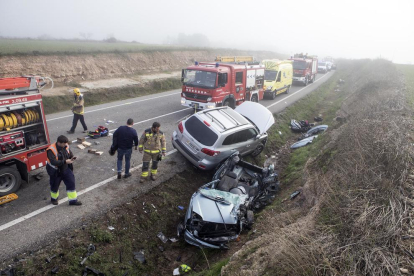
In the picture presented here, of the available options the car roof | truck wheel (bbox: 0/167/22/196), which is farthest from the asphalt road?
the car roof

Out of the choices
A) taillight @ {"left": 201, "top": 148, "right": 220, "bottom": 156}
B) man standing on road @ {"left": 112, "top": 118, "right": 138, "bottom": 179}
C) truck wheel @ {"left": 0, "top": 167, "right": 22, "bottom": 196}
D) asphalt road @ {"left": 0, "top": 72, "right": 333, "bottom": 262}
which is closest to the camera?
asphalt road @ {"left": 0, "top": 72, "right": 333, "bottom": 262}

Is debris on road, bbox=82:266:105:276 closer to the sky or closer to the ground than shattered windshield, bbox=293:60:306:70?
closer to the ground

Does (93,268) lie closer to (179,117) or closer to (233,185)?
(233,185)

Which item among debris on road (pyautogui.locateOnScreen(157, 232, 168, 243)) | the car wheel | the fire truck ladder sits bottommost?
debris on road (pyautogui.locateOnScreen(157, 232, 168, 243))

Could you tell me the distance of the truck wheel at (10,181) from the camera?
5927 millimetres

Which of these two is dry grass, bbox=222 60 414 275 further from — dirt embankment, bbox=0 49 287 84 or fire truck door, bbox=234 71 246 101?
dirt embankment, bbox=0 49 287 84

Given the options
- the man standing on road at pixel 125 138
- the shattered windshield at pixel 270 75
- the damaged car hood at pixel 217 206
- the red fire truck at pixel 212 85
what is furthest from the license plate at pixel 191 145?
the shattered windshield at pixel 270 75

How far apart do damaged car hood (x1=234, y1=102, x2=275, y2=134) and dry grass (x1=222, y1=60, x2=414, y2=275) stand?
9.03 ft

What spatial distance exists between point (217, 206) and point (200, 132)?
2830 mm

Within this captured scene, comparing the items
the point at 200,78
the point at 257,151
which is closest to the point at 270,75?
the point at 200,78

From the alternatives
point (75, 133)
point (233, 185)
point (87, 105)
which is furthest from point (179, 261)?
point (87, 105)

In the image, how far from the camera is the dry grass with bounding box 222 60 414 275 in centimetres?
354

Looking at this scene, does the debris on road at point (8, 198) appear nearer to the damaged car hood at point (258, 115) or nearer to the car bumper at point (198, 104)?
the damaged car hood at point (258, 115)

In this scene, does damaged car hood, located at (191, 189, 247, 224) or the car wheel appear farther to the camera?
the car wheel
